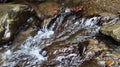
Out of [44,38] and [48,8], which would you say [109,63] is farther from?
[48,8]

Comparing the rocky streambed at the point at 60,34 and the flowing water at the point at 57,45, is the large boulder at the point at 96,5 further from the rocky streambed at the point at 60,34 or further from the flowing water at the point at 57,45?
the flowing water at the point at 57,45

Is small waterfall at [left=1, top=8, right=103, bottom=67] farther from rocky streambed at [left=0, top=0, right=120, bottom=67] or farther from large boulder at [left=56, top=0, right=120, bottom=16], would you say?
large boulder at [left=56, top=0, right=120, bottom=16]

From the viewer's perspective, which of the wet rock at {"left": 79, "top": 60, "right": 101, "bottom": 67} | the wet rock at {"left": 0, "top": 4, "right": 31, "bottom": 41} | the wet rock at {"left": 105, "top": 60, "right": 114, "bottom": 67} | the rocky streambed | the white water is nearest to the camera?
the wet rock at {"left": 105, "top": 60, "right": 114, "bottom": 67}

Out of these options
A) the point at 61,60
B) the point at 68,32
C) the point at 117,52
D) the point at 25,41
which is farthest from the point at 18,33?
the point at 117,52

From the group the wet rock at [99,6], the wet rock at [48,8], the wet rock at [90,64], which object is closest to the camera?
the wet rock at [90,64]

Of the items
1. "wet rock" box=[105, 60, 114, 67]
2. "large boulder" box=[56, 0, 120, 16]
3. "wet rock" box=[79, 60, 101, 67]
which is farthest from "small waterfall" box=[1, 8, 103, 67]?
"wet rock" box=[105, 60, 114, 67]

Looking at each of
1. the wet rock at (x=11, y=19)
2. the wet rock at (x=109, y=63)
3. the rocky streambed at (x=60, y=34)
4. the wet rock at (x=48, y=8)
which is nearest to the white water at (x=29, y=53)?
the rocky streambed at (x=60, y=34)
